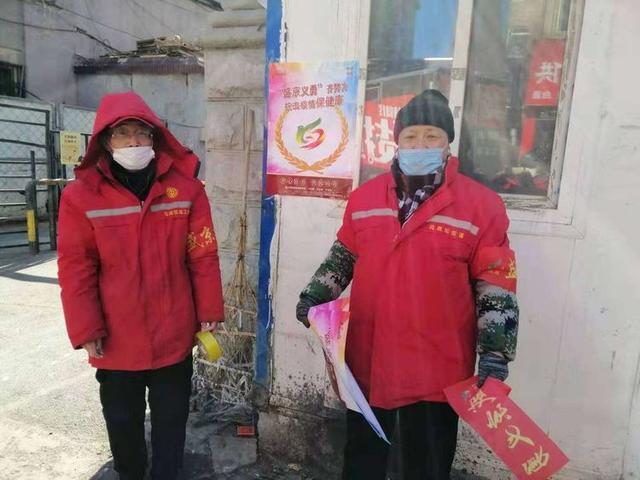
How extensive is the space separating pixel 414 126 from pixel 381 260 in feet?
1.60

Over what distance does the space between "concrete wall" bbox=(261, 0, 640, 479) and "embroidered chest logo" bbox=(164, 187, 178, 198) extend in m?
0.78

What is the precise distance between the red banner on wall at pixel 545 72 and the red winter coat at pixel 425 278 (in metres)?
0.73

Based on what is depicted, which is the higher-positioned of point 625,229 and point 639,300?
point 625,229

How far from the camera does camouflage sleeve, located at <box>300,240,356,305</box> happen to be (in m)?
1.85

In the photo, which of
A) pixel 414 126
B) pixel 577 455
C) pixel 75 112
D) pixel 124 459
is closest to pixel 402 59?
pixel 414 126

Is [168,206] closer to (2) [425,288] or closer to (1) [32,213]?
(2) [425,288]

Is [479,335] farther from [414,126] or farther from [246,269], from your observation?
[246,269]

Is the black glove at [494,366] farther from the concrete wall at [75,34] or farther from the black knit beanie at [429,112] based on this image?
the concrete wall at [75,34]

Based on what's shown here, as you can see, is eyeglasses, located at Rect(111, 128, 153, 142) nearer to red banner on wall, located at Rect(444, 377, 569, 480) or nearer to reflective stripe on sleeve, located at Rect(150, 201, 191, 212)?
reflective stripe on sleeve, located at Rect(150, 201, 191, 212)

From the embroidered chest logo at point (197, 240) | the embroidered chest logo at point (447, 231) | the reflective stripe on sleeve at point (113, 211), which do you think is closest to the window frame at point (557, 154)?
the embroidered chest logo at point (447, 231)

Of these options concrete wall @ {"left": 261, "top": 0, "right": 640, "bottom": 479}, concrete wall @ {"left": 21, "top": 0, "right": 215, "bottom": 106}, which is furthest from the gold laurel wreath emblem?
concrete wall @ {"left": 21, "top": 0, "right": 215, "bottom": 106}

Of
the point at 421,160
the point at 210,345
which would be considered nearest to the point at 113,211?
the point at 210,345

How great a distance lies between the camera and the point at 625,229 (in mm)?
1949

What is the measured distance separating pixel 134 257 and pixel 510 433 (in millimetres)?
1513
